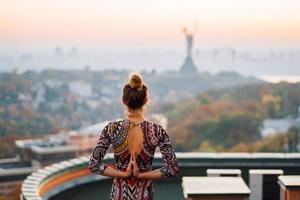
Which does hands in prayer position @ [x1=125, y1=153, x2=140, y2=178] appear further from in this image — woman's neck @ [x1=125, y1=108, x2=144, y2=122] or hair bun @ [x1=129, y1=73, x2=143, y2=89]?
hair bun @ [x1=129, y1=73, x2=143, y2=89]

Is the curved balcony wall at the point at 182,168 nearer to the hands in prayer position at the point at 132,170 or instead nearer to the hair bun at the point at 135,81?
the hands in prayer position at the point at 132,170

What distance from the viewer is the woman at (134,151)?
2.32 meters

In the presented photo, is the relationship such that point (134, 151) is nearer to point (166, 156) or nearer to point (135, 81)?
point (166, 156)

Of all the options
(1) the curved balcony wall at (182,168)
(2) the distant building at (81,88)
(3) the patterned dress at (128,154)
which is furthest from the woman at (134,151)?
(2) the distant building at (81,88)

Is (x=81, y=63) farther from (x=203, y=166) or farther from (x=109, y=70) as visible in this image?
(x=203, y=166)

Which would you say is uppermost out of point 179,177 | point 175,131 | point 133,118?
point 133,118

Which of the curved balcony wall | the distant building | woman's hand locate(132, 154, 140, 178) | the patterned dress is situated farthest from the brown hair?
the distant building

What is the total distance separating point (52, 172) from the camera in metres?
5.03

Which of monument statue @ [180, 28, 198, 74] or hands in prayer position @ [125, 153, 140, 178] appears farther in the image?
monument statue @ [180, 28, 198, 74]

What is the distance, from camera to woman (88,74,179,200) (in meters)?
2.32

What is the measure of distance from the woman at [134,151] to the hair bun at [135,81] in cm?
2

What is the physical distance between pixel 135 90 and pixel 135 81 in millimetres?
34

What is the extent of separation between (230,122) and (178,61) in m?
12.4

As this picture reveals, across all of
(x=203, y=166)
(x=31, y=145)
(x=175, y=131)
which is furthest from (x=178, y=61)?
(x=203, y=166)
